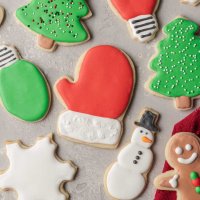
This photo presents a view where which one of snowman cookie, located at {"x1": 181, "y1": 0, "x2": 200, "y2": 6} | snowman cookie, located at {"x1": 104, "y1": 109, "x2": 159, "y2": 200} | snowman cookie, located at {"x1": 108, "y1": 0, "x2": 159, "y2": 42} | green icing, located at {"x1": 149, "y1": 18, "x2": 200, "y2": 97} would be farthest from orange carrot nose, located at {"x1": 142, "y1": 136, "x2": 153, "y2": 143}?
snowman cookie, located at {"x1": 181, "y1": 0, "x2": 200, "y2": 6}

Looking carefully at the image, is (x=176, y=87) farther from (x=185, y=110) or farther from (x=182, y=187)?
(x=182, y=187)

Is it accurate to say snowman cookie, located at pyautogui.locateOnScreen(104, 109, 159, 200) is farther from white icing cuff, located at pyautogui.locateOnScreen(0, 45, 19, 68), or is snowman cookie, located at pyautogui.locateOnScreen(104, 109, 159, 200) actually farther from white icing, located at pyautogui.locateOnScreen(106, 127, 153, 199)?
white icing cuff, located at pyautogui.locateOnScreen(0, 45, 19, 68)

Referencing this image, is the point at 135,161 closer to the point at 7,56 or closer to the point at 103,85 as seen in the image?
the point at 103,85

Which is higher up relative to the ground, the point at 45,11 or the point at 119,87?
the point at 45,11

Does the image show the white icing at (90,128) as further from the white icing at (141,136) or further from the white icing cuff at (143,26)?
the white icing cuff at (143,26)

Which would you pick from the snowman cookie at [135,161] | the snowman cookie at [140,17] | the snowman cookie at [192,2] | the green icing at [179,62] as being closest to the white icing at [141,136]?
the snowman cookie at [135,161]

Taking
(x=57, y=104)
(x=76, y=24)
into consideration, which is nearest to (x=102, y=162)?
(x=57, y=104)
